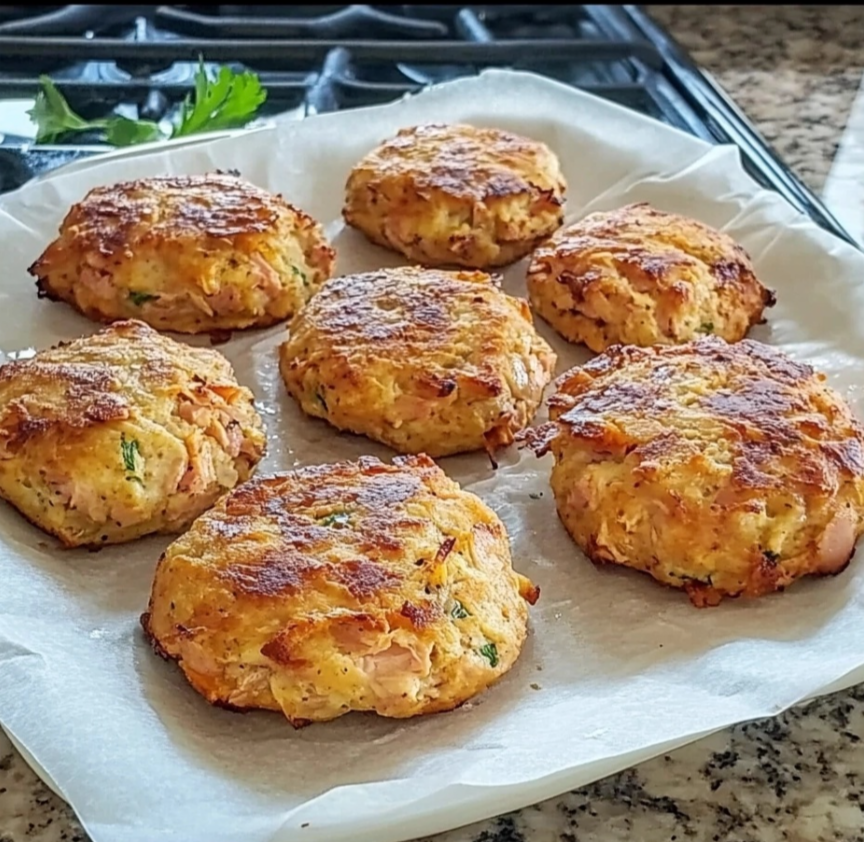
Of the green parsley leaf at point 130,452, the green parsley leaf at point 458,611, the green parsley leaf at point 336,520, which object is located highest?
the green parsley leaf at point 336,520

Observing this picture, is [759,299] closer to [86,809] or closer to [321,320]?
[321,320]

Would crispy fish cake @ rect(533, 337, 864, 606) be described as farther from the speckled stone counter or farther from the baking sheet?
the speckled stone counter

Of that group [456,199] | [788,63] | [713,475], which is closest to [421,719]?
[713,475]

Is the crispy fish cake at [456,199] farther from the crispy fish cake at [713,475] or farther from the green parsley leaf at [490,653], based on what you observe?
the green parsley leaf at [490,653]

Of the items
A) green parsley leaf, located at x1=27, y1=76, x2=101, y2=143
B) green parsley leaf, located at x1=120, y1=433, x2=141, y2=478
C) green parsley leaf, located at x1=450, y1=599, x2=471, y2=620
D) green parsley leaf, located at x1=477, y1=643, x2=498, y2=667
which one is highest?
green parsley leaf, located at x1=450, y1=599, x2=471, y2=620

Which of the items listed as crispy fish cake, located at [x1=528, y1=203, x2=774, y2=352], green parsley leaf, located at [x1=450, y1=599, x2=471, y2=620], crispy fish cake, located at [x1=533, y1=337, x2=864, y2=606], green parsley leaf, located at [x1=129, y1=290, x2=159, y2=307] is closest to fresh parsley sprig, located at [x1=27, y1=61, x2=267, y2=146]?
A: green parsley leaf, located at [x1=129, y1=290, x2=159, y2=307]

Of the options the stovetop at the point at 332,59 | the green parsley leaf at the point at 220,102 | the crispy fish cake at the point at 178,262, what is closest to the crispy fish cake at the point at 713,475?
the crispy fish cake at the point at 178,262

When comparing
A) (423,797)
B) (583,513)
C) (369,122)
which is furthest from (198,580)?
(369,122)
